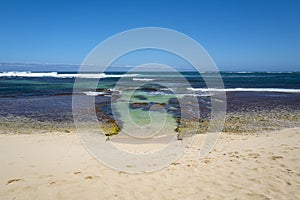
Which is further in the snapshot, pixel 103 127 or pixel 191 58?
pixel 103 127

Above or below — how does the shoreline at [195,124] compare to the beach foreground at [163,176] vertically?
below

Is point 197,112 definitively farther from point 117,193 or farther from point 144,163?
point 117,193

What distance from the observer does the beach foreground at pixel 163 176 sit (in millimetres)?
4832

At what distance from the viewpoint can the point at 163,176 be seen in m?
5.71

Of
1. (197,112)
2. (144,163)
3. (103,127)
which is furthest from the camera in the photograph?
(197,112)

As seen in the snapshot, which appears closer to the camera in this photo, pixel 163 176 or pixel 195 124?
pixel 163 176

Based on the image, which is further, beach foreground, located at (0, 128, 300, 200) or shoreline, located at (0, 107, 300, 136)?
shoreline, located at (0, 107, 300, 136)

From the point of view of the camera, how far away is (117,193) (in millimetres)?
4898

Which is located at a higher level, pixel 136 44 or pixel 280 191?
pixel 136 44

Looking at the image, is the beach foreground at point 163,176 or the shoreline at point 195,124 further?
the shoreline at point 195,124

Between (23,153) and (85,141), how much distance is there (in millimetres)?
2229

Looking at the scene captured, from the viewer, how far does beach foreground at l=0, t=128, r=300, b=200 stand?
483 centimetres

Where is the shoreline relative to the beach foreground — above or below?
below

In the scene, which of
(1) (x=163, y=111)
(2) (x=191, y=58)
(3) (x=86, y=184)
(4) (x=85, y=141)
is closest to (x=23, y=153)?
(4) (x=85, y=141)
